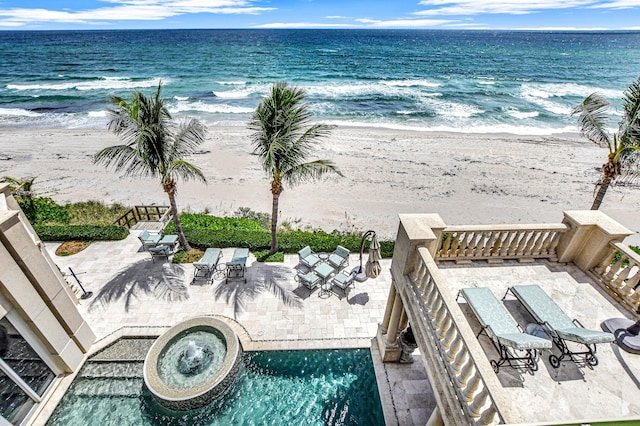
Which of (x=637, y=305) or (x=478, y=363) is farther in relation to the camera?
(x=637, y=305)

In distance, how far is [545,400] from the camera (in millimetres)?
5594

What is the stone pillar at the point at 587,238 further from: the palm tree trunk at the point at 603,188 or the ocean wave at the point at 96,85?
the ocean wave at the point at 96,85

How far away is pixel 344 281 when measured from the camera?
483 inches

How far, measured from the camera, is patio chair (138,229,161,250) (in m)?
14.0

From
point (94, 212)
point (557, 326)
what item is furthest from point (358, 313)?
point (94, 212)

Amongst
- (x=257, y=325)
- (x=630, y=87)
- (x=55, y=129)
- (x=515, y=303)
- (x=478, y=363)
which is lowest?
(x=55, y=129)

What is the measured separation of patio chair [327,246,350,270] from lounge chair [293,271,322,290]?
0.99 m

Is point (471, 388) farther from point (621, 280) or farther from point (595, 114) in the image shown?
point (595, 114)

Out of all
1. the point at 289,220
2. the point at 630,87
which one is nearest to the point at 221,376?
the point at 289,220

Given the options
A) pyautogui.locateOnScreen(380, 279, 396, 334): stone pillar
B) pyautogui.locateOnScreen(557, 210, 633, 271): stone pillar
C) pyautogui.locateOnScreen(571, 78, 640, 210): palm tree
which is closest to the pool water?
pyautogui.locateOnScreen(380, 279, 396, 334): stone pillar

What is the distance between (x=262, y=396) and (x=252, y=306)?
139 inches

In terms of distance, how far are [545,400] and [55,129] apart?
48862 mm

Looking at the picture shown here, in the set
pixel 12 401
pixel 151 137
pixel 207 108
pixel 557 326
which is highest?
pixel 151 137

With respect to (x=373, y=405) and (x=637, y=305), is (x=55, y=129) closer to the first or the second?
(x=373, y=405)
